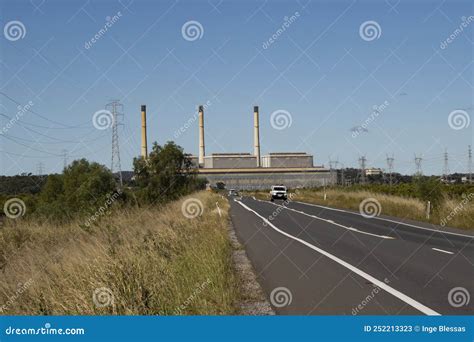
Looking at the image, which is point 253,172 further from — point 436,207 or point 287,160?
point 436,207

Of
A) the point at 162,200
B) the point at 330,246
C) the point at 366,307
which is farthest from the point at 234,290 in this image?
the point at 162,200

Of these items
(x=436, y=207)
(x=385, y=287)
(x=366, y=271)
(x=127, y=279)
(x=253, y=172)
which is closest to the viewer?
(x=127, y=279)

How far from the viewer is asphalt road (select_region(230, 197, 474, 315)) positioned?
28.7 ft

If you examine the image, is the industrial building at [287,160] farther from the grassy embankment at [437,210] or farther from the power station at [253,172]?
the grassy embankment at [437,210]

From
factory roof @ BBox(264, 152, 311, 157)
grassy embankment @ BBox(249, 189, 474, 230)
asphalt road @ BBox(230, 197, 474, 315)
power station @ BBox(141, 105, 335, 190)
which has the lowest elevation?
asphalt road @ BBox(230, 197, 474, 315)

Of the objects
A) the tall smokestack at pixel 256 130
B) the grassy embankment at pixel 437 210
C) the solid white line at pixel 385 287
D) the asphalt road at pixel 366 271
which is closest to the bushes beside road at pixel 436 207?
the grassy embankment at pixel 437 210

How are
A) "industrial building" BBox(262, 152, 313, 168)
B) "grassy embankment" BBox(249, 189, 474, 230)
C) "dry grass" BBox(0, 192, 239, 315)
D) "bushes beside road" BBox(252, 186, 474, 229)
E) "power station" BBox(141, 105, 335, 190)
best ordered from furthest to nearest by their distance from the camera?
"industrial building" BBox(262, 152, 313, 168) → "power station" BBox(141, 105, 335, 190) → "bushes beside road" BBox(252, 186, 474, 229) → "grassy embankment" BBox(249, 189, 474, 230) → "dry grass" BBox(0, 192, 239, 315)

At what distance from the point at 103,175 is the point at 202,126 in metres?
47.8

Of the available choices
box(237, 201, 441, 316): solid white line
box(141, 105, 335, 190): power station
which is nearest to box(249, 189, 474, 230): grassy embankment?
box(237, 201, 441, 316): solid white line

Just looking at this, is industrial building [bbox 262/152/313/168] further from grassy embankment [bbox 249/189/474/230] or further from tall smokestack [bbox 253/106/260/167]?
grassy embankment [bbox 249/189/474/230]

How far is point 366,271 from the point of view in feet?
40.8

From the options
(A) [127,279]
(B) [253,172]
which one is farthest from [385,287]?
(B) [253,172]

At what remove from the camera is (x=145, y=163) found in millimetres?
55438

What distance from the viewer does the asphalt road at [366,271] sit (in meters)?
8.76
